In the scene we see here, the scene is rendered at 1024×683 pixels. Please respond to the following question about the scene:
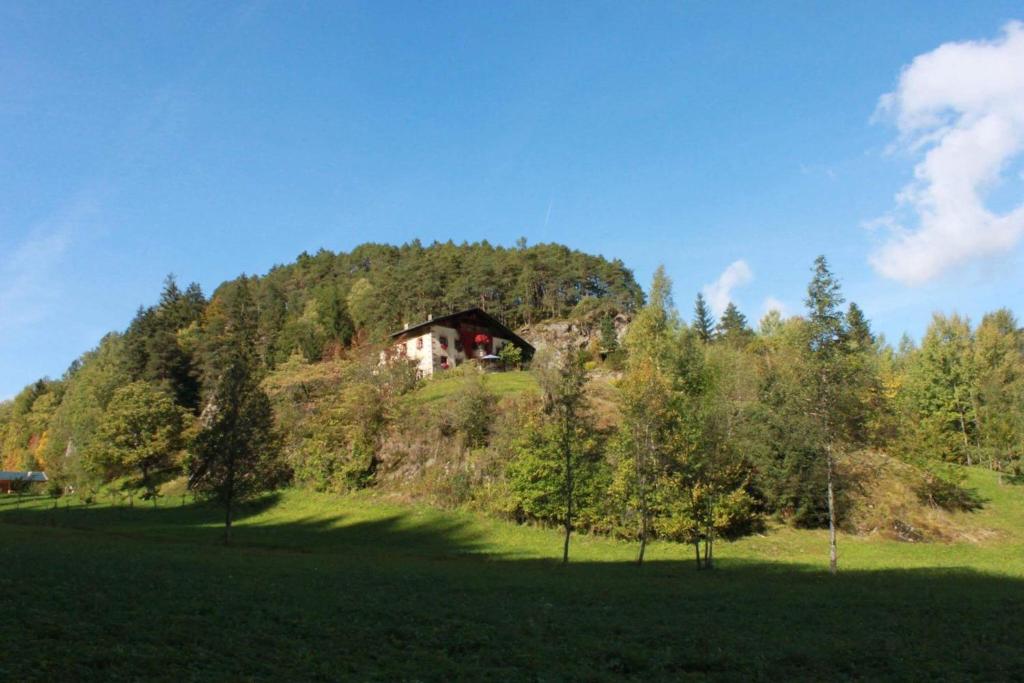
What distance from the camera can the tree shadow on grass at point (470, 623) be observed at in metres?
11.8

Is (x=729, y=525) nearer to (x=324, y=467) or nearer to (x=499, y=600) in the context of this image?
(x=499, y=600)

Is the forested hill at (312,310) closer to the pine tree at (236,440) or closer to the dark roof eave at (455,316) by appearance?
the dark roof eave at (455,316)

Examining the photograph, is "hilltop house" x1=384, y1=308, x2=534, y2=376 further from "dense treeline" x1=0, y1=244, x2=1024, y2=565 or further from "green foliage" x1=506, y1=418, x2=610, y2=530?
"green foliage" x1=506, y1=418, x2=610, y2=530

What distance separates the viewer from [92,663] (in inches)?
402

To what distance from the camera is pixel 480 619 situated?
55.7ft

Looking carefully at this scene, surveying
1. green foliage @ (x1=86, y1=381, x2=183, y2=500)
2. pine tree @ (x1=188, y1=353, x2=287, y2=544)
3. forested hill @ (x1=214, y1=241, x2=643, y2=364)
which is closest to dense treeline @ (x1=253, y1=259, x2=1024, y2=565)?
green foliage @ (x1=86, y1=381, x2=183, y2=500)

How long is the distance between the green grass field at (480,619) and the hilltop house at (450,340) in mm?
60783

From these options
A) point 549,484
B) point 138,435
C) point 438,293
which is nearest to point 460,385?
point 549,484

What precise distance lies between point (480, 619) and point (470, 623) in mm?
731

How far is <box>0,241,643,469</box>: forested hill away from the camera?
9525 centimetres

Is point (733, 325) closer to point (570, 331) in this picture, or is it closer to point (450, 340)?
point (570, 331)

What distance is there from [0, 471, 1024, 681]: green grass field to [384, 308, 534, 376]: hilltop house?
60783 mm

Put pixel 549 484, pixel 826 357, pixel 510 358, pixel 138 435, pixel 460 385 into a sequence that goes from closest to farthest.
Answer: pixel 826 357
pixel 549 484
pixel 460 385
pixel 138 435
pixel 510 358

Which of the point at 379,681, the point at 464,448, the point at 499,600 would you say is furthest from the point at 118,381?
the point at 379,681
